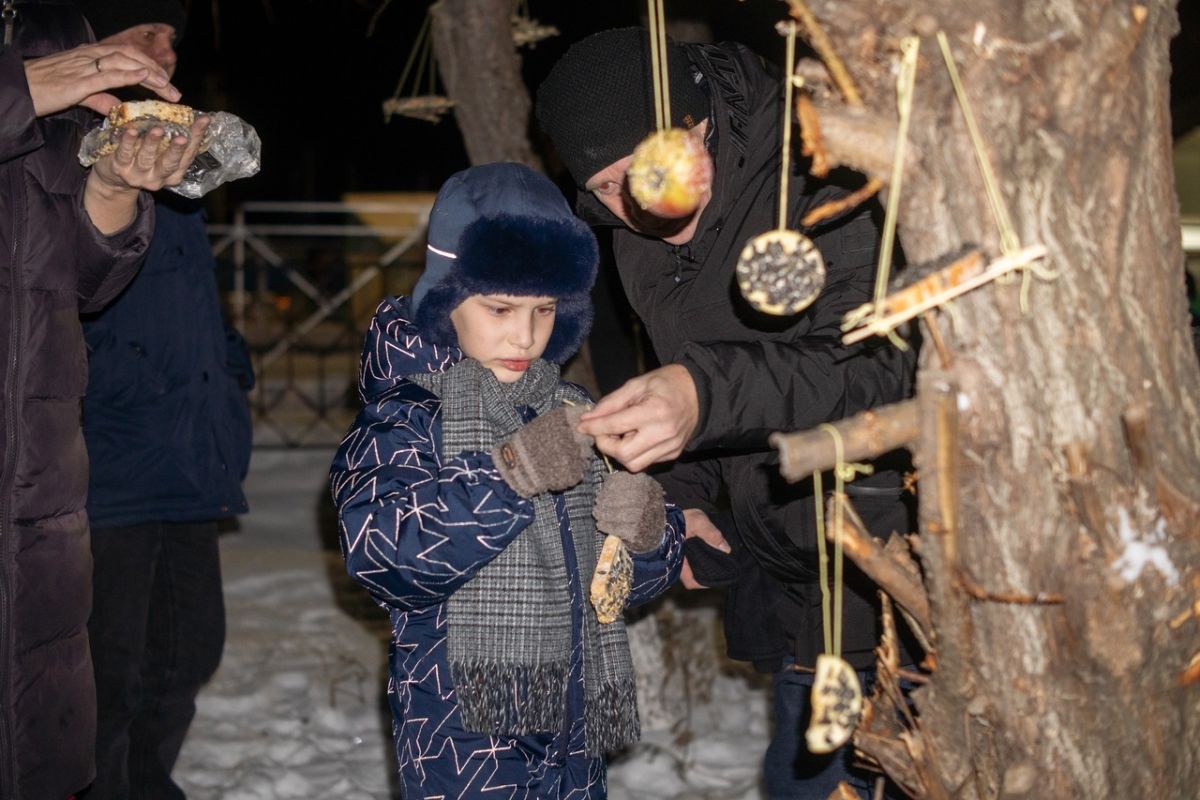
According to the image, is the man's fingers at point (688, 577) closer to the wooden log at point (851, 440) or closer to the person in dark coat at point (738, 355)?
the person in dark coat at point (738, 355)

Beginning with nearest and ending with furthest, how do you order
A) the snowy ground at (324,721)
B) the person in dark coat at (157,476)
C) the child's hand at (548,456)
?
1. the child's hand at (548,456)
2. the person in dark coat at (157,476)
3. the snowy ground at (324,721)

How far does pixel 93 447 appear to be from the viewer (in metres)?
2.95

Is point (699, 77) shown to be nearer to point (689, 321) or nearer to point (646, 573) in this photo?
point (689, 321)

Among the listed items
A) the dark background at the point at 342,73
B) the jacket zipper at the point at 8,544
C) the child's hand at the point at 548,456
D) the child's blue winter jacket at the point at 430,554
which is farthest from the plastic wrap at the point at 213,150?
the dark background at the point at 342,73

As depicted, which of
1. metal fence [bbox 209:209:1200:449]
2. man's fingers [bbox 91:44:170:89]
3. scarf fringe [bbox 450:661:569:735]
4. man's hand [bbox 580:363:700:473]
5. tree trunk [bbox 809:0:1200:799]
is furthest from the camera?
metal fence [bbox 209:209:1200:449]

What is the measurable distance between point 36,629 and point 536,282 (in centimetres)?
113

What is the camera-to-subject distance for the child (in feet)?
6.59

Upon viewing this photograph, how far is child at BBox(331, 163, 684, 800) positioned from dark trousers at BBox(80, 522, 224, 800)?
98 cm

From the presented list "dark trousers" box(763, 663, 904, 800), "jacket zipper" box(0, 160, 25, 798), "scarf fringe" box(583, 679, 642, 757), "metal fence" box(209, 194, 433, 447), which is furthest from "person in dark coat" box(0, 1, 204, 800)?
"metal fence" box(209, 194, 433, 447)

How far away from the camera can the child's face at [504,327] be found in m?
2.18

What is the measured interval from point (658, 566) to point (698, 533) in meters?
0.17

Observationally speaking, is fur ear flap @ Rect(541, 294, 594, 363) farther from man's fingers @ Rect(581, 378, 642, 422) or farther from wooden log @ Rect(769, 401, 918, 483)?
wooden log @ Rect(769, 401, 918, 483)

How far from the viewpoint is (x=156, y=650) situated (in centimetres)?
310

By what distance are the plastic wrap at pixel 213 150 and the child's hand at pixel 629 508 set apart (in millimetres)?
988
